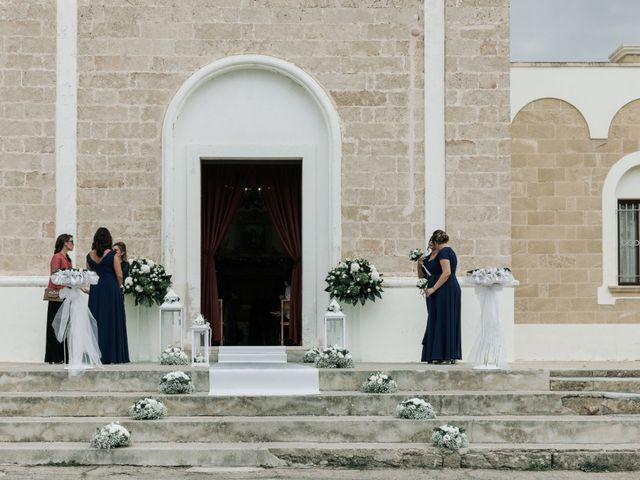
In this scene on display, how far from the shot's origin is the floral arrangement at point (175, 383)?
37.1 ft

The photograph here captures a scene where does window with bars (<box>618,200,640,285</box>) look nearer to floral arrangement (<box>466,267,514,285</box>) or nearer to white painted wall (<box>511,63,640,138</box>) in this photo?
white painted wall (<box>511,63,640,138</box>)

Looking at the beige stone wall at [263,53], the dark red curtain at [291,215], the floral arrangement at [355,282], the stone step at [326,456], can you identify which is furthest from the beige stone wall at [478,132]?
the stone step at [326,456]

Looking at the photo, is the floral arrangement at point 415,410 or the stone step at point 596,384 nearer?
the floral arrangement at point 415,410

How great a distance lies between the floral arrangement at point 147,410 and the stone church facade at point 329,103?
11.6 feet

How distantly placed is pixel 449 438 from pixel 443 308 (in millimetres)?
3009

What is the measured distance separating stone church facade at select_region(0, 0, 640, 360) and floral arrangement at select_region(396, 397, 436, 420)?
10.6 ft

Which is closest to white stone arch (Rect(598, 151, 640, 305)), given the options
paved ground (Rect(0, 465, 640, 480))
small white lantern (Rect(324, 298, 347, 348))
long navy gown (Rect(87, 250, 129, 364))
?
small white lantern (Rect(324, 298, 347, 348))

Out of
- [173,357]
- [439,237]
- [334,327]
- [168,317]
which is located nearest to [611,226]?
[439,237]

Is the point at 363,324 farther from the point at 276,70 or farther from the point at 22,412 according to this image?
the point at 22,412

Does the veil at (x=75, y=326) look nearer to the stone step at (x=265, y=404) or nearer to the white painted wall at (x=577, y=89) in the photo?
the stone step at (x=265, y=404)

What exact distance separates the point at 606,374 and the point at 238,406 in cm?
469

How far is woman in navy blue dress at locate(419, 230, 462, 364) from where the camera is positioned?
12961mm

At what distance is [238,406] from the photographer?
1114 cm

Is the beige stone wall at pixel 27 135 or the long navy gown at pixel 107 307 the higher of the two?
the beige stone wall at pixel 27 135
